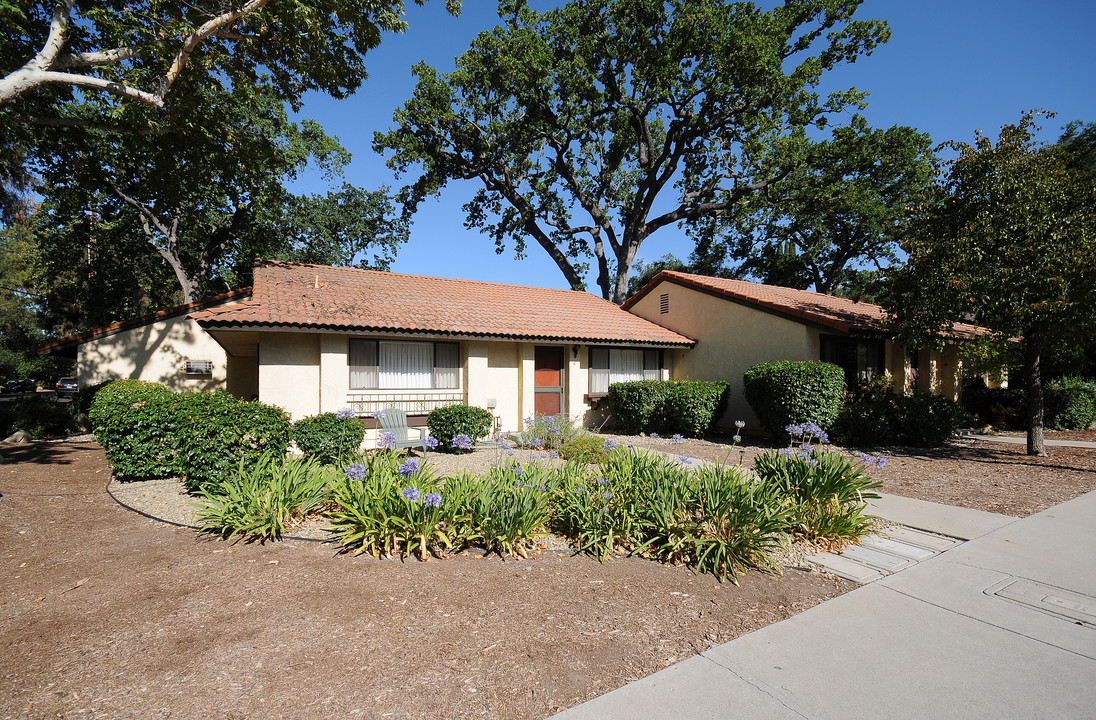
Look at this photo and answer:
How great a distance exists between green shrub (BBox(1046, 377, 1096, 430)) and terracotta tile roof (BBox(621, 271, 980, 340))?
10.1ft

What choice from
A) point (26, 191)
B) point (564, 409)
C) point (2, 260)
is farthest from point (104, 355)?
point (2, 260)

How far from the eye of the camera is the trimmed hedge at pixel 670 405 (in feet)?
46.1

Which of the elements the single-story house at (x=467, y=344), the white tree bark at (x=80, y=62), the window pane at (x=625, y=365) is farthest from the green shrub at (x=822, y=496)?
the white tree bark at (x=80, y=62)

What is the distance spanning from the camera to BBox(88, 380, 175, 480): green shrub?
8.05 m

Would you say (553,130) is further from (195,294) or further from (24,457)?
(24,457)

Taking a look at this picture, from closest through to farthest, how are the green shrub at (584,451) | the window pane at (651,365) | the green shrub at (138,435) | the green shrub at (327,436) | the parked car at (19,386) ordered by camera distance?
the green shrub at (138,435) → the green shrub at (327,436) → the green shrub at (584,451) → the window pane at (651,365) → the parked car at (19,386)

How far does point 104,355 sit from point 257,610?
1646cm

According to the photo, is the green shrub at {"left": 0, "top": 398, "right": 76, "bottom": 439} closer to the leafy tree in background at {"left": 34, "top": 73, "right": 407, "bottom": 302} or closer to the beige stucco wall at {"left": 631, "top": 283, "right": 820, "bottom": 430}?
the leafy tree in background at {"left": 34, "top": 73, "right": 407, "bottom": 302}

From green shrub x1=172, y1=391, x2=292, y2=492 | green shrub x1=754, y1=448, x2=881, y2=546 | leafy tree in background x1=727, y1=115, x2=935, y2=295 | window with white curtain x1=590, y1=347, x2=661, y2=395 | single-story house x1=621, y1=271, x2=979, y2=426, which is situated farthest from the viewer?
leafy tree in background x1=727, y1=115, x2=935, y2=295

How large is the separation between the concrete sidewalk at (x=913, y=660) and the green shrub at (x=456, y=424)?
25.9 feet

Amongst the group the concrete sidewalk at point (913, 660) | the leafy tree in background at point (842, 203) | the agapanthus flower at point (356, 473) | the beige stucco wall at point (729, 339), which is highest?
the leafy tree in background at point (842, 203)

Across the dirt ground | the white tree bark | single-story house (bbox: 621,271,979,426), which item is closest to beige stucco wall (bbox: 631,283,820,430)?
single-story house (bbox: 621,271,979,426)

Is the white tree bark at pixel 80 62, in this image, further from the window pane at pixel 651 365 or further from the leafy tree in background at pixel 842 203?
the leafy tree in background at pixel 842 203

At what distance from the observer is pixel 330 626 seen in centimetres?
371
